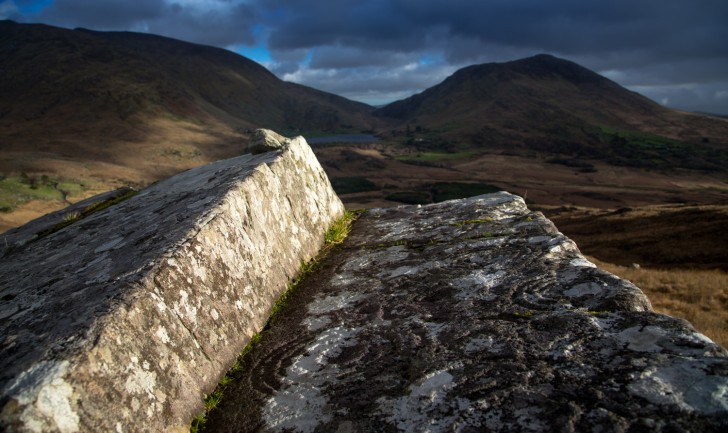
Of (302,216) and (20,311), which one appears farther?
(302,216)

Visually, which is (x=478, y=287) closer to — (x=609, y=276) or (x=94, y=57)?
(x=609, y=276)

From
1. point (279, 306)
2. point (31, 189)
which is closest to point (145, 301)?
point (279, 306)

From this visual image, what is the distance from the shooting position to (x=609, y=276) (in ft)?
12.6

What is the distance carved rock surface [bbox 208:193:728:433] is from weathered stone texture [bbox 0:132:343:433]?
1.22 feet

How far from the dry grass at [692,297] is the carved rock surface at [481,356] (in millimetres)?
10101

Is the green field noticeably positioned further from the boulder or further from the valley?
the boulder

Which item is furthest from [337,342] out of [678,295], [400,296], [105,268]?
[678,295]

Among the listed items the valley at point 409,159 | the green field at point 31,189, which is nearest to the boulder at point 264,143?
the valley at point 409,159

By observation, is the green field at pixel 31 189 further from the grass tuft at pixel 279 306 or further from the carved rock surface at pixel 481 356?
the carved rock surface at pixel 481 356

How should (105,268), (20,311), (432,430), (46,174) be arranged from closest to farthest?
1. (432,430)
2. (20,311)
3. (105,268)
4. (46,174)

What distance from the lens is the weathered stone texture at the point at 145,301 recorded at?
242cm

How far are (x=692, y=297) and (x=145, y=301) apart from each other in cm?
1787

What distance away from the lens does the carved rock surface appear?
239 centimetres

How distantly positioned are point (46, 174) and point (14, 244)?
220 ft
